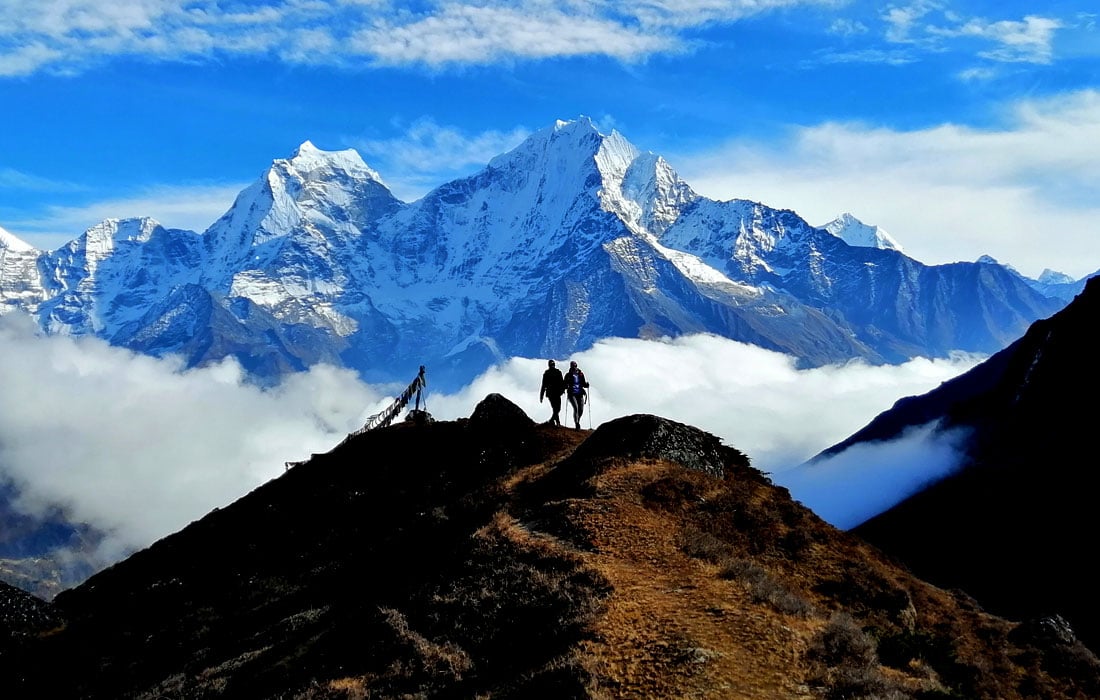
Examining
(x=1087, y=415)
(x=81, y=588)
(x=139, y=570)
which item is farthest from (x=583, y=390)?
(x=1087, y=415)

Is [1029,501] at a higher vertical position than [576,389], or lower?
lower

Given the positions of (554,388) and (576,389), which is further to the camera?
(576,389)

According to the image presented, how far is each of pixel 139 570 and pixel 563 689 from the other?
2893 cm

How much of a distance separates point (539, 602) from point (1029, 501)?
121 meters

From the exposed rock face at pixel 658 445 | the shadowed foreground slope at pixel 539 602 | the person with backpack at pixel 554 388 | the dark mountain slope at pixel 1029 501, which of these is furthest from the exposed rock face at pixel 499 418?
the dark mountain slope at pixel 1029 501

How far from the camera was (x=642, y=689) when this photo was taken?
61.2ft

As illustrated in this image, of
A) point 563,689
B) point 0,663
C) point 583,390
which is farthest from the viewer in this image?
point 583,390

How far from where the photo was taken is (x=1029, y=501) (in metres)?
122

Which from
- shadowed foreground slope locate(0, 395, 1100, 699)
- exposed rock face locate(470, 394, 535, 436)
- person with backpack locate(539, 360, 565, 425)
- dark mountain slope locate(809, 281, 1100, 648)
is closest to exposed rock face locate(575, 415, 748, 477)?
shadowed foreground slope locate(0, 395, 1100, 699)

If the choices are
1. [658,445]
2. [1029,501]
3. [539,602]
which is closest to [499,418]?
[658,445]

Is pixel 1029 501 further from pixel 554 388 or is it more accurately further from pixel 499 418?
pixel 499 418

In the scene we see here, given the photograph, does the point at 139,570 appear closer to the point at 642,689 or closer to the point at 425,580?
the point at 425,580

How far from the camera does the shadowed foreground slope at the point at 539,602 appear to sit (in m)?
20.4

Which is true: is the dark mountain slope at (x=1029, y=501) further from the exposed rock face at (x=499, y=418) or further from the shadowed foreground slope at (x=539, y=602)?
the shadowed foreground slope at (x=539, y=602)
